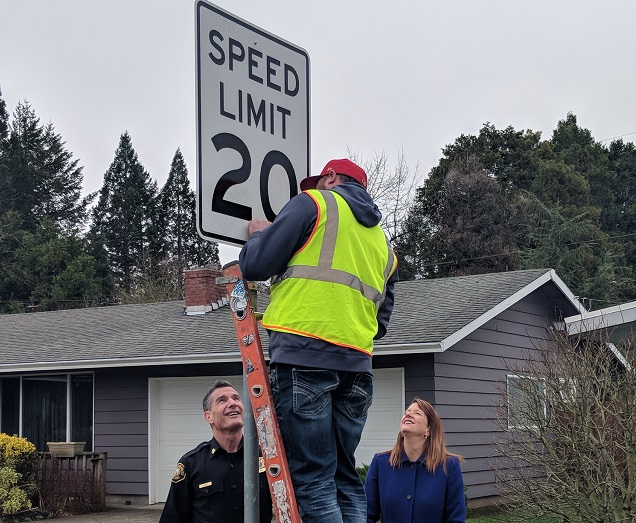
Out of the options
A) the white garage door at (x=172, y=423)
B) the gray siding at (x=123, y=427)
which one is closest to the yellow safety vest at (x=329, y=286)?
the white garage door at (x=172, y=423)

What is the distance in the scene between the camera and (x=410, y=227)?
148 feet

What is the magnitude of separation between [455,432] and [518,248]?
29.1m

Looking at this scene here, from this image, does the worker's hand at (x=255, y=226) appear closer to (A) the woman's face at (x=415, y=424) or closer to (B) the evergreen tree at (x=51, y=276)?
(A) the woman's face at (x=415, y=424)

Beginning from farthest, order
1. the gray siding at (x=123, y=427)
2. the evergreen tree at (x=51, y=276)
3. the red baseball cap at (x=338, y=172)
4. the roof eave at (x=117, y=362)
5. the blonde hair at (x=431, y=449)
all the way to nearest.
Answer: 1. the evergreen tree at (x=51, y=276)
2. the gray siding at (x=123, y=427)
3. the roof eave at (x=117, y=362)
4. the blonde hair at (x=431, y=449)
5. the red baseball cap at (x=338, y=172)

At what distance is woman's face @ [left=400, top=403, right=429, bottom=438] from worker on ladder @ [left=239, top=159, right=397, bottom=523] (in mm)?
2557

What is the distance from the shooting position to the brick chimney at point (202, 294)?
2206 cm

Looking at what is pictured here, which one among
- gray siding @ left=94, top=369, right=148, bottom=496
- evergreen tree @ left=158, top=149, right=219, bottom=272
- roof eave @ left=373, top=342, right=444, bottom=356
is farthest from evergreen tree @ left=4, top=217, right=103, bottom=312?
roof eave @ left=373, top=342, right=444, bottom=356

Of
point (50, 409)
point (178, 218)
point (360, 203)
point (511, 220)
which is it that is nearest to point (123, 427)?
A: point (50, 409)

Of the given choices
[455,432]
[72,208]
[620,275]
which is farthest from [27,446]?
[72,208]

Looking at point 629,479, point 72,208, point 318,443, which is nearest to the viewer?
point 318,443

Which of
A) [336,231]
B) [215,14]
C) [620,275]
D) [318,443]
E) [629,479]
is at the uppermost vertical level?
[620,275]

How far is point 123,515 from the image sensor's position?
17547mm

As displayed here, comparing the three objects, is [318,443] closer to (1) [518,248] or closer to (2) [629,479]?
(2) [629,479]

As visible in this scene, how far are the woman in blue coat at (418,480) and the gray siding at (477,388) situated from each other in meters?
10.3
